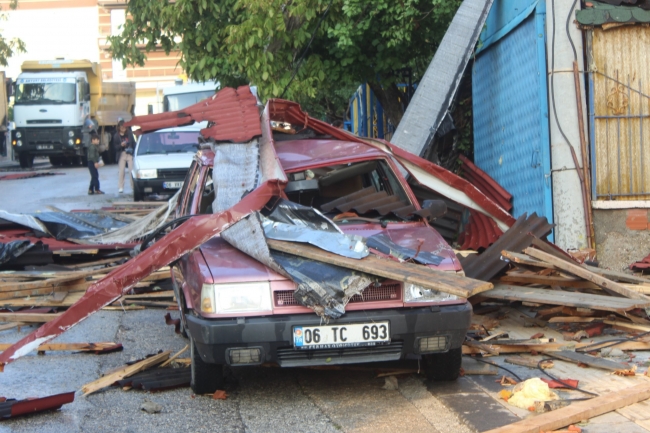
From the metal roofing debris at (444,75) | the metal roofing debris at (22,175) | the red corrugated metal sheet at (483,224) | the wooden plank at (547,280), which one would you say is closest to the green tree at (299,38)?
the metal roofing debris at (444,75)

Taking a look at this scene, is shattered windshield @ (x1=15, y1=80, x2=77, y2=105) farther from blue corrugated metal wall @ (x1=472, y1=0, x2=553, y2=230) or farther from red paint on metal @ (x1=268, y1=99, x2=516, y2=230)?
red paint on metal @ (x1=268, y1=99, x2=516, y2=230)

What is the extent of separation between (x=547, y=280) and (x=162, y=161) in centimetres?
1344

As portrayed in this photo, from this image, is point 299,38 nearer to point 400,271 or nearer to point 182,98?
point 400,271

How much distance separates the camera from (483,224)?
8219mm

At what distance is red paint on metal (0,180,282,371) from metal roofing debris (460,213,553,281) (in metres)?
2.18

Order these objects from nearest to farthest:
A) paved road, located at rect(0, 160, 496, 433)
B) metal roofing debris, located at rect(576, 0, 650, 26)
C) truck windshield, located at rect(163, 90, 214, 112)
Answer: paved road, located at rect(0, 160, 496, 433)
metal roofing debris, located at rect(576, 0, 650, 26)
truck windshield, located at rect(163, 90, 214, 112)

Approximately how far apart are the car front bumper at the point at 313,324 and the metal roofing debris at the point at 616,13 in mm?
5677

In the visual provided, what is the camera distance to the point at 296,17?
1304cm

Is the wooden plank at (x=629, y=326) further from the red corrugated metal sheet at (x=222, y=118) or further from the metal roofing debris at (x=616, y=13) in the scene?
the metal roofing debris at (x=616, y=13)

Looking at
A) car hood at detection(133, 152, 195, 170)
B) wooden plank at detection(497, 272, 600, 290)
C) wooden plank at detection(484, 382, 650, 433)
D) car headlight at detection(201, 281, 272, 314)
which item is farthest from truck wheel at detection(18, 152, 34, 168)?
wooden plank at detection(484, 382, 650, 433)

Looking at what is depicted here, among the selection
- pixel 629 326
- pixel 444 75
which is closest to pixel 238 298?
pixel 629 326

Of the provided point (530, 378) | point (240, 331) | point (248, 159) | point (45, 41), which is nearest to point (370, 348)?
point (240, 331)

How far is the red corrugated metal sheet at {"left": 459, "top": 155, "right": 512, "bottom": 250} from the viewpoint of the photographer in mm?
7879

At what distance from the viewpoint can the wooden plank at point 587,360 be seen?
584 cm
